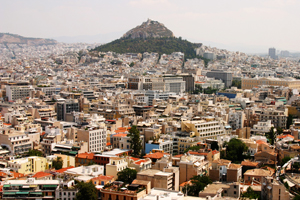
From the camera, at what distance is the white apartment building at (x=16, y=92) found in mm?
47812

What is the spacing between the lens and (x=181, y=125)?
28.7m

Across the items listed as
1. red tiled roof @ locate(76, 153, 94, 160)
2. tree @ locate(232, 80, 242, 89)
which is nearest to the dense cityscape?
red tiled roof @ locate(76, 153, 94, 160)

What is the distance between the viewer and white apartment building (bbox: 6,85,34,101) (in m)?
47.8

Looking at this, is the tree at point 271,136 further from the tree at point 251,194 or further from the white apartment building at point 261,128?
the tree at point 251,194

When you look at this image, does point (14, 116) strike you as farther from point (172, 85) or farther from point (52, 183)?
point (172, 85)

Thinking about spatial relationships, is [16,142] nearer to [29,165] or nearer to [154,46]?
[29,165]

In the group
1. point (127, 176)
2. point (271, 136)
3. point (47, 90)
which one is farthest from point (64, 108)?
point (127, 176)

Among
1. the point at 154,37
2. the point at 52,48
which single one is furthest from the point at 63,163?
the point at 52,48

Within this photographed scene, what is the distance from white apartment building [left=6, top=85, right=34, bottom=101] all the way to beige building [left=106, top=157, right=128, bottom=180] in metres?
29.6

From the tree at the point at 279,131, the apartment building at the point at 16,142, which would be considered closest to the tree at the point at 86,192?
the apartment building at the point at 16,142

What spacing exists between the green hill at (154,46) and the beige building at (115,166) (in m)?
78.6

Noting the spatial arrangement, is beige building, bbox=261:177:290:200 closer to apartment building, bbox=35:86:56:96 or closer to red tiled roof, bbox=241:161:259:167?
red tiled roof, bbox=241:161:259:167

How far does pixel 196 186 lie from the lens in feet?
60.7

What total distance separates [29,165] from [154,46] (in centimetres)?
8372
